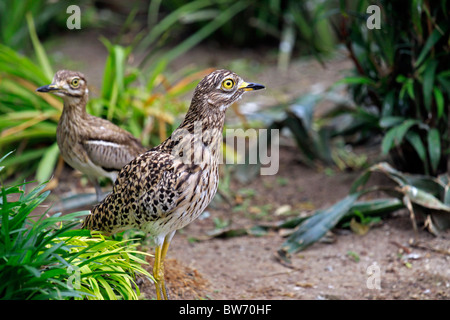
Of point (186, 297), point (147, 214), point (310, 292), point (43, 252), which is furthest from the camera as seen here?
point (310, 292)

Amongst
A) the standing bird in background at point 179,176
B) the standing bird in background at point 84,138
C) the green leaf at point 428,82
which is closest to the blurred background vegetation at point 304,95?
the green leaf at point 428,82

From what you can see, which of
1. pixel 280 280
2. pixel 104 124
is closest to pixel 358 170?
pixel 280 280

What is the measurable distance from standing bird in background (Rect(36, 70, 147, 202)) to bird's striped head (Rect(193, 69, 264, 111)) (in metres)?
1.42

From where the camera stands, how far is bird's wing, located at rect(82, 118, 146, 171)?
505 cm

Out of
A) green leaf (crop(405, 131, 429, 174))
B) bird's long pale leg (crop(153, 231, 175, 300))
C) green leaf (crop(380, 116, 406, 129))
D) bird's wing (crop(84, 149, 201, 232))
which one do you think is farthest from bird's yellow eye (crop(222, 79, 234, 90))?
green leaf (crop(405, 131, 429, 174))

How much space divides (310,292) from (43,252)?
210 cm

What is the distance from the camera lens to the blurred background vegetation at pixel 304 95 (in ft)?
17.5

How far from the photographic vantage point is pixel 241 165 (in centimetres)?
686

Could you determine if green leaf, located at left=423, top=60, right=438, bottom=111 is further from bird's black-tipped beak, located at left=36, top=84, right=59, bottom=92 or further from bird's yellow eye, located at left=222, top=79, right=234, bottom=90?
bird's black-tipped beak, located at left=36, top=84, right=59, bottom=92

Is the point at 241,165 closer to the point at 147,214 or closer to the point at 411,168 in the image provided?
the point at 411,168

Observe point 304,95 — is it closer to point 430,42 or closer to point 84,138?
point 430,42

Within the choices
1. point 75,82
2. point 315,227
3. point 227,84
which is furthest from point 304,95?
point 227,84

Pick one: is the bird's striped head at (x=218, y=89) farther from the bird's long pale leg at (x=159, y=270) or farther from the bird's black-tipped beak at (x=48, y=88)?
the bird's black-tipped beak at (x=48, y=88)

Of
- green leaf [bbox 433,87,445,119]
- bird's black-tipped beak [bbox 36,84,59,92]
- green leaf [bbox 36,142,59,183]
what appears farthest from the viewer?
green leaf [bbox 36,142,59,183]
